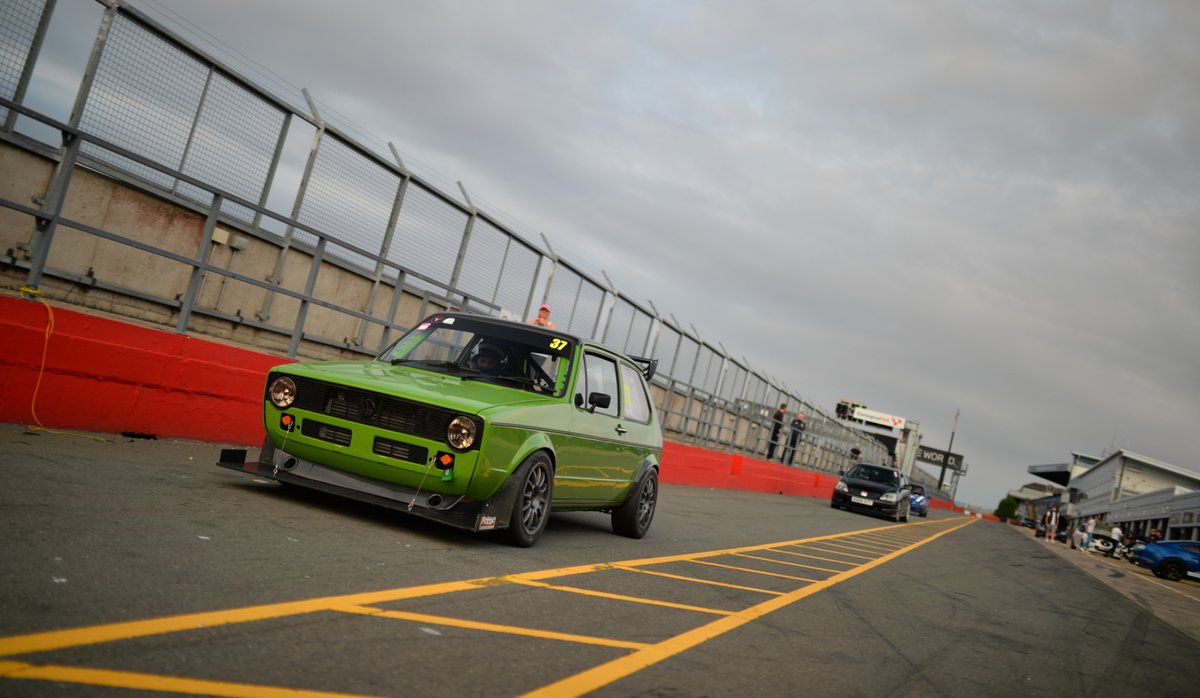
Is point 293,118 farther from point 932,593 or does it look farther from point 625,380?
point 932,593

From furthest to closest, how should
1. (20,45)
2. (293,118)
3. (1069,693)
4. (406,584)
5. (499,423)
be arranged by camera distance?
(293,118), (20,45), (499,423), (1069,693), (406,584)

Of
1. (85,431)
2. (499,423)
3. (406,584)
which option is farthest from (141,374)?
(406,584)

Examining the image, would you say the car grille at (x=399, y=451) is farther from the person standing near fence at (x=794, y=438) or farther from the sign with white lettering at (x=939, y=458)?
the sign with white lettering at (x=939, y=458)

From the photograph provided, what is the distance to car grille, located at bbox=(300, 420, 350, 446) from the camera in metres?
6.38

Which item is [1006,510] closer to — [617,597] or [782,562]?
[782,562]

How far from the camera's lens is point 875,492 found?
82.8 ft

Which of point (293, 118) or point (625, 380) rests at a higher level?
point (293, 118)

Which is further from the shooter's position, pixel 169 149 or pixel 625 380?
pixel 169 149

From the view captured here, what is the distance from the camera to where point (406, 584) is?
4.93 meters

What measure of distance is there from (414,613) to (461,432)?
6.26ft

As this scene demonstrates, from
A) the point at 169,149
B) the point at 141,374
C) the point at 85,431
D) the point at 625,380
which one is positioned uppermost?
the point at 169,149

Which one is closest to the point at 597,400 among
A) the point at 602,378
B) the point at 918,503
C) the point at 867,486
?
the point at 602,378

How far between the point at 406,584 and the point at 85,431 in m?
4.42

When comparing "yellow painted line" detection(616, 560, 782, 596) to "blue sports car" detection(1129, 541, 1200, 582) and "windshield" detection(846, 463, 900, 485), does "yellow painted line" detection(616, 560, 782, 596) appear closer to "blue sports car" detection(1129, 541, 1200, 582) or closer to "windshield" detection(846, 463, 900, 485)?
"windshield" detection(846, 463, 900, 485)
